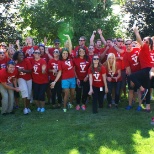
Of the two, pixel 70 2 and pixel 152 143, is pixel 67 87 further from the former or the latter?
pixel 70 2

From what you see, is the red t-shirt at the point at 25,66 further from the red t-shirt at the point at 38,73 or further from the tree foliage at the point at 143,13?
the tree foliage at the point at 143,13

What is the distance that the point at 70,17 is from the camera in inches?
539

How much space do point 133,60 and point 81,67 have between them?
1.58 meters

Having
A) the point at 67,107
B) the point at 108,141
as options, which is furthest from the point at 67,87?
the point at 108,141

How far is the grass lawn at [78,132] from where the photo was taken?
498 cm

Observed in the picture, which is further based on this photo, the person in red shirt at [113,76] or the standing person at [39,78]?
the person in red shirt at [113,76]

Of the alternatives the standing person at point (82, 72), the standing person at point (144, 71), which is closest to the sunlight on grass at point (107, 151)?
the standing person at point (144, 71)

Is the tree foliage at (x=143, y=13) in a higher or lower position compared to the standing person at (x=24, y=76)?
higher

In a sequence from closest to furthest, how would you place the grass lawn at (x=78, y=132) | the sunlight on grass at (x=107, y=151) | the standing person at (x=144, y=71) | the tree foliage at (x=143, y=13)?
the sunlight on grass at (x=107, y=151) < the grass lawn at (x=78, y=132) < the standing person at (x=144, y=71) < the tree foliage at (x=143, y=13)

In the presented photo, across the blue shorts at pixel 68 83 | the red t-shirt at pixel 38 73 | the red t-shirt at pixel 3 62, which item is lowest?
the blue shorts at pixel 68 83

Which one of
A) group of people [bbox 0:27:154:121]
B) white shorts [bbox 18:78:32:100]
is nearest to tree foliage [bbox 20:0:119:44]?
group of people [bbox 0:27:154:121]

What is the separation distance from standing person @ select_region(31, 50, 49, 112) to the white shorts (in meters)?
0.15

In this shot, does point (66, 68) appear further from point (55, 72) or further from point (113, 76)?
point (113, 76)

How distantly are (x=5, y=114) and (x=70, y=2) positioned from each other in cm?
805
